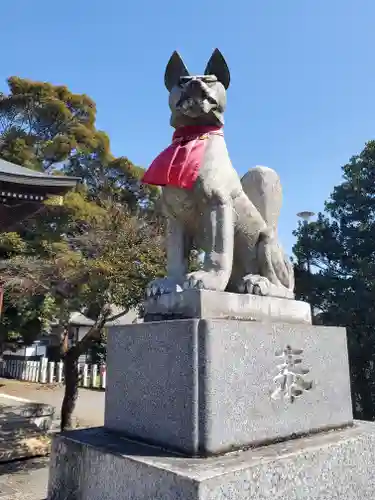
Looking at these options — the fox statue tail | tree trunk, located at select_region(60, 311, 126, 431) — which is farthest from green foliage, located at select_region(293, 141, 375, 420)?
the fox statue tail

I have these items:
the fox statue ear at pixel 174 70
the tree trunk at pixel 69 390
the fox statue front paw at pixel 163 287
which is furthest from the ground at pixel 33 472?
the fox statue ear at pixel 174 70

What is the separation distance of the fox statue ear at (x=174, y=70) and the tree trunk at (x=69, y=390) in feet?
18.7

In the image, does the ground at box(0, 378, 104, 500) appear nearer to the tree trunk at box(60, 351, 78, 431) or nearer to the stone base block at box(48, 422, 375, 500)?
the tree trunk at box(60, 351, 78, 431)

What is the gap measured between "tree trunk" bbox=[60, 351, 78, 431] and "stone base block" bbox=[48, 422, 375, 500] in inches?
207

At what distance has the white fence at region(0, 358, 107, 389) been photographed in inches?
552

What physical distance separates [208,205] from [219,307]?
0.53 meters

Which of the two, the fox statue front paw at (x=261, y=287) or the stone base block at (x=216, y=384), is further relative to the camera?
the fox statue front paw at (x=261, y=287)

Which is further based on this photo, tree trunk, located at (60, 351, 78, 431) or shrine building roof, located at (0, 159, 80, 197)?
tree trunk, located at (60, 351, 78, 431)

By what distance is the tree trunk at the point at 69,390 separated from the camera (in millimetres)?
6754

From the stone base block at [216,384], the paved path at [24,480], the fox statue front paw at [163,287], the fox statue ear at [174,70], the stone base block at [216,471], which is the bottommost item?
the paved path at [24,480]

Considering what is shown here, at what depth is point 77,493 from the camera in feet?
5.48

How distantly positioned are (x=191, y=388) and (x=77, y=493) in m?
0.71

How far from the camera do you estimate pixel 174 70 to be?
220 centimetres

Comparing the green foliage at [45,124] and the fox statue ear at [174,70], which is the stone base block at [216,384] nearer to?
the fox statue ear at [174,70]
